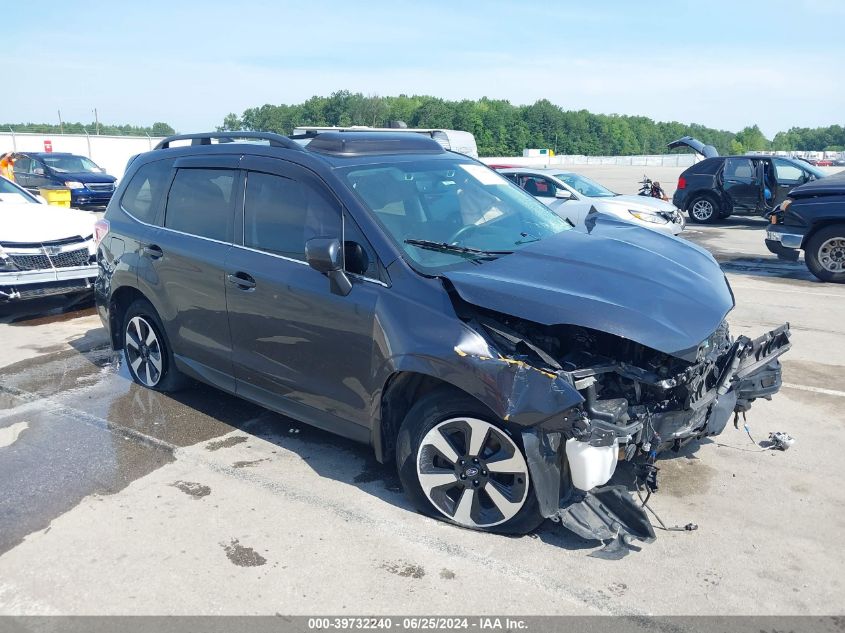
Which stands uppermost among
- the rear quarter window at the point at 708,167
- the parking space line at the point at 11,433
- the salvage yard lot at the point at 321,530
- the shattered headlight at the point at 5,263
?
the rear quarter window at the point at 708,167

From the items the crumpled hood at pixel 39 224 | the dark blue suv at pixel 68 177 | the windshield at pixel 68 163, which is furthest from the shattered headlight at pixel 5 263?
the windshield at pixel 68 163

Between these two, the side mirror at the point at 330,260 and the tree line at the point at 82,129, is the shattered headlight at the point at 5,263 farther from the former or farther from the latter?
the tree line at the point at 82,129

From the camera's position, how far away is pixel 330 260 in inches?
145

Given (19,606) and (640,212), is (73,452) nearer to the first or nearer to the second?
(19,606)

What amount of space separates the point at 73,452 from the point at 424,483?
2497 mm

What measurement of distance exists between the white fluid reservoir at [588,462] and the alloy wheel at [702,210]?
613 inches

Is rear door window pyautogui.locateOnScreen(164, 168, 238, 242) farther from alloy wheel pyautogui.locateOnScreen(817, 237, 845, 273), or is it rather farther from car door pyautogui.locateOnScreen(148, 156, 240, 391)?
alloy wheel pyautogui.locateOnScreen(817, 237, 845, 273)

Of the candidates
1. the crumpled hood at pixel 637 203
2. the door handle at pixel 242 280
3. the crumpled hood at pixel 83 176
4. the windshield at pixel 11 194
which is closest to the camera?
the door handle at pixel 242 280

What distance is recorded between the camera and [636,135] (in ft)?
454

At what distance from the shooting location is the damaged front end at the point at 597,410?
10.5ft

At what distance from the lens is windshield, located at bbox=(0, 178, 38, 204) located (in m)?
9.77

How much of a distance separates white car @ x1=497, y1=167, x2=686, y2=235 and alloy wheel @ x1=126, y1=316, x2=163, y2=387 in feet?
25.9

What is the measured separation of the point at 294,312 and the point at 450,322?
1.11m

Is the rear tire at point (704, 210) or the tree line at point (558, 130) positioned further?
the tree line at point (558, 130)
